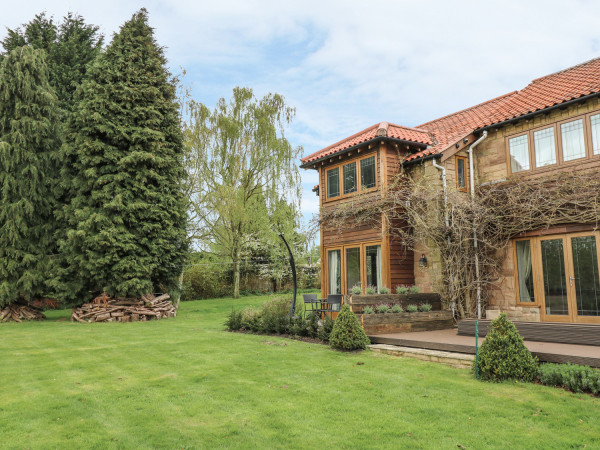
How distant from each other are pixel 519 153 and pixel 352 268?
587cm

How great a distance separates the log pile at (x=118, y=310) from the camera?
54.2ft

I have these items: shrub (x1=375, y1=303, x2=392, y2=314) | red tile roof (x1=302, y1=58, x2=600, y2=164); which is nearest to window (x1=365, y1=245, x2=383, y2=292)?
shrub (x1=375, y1=303, x2=392, y2=314)

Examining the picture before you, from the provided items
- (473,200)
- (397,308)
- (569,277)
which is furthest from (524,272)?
(397,308)

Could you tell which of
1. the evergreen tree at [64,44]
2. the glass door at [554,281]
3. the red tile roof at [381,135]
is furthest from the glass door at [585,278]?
the evergreen tree at [64,44]

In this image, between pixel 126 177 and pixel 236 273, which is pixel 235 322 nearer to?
pixel 126 177

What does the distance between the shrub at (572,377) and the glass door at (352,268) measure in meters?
7.67

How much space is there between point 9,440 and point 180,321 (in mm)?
12134

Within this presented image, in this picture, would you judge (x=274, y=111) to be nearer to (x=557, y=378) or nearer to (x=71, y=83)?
(x=71, y=83)

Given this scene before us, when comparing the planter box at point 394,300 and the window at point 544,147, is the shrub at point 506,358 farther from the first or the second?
the window at point 544,147

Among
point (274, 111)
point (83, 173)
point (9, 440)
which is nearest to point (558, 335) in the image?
point (9, 440)

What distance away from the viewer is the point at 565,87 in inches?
454

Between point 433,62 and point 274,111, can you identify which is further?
point 274,111

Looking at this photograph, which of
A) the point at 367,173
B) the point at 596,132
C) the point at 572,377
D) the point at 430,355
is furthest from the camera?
the point at 367,173

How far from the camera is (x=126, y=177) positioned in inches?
668
